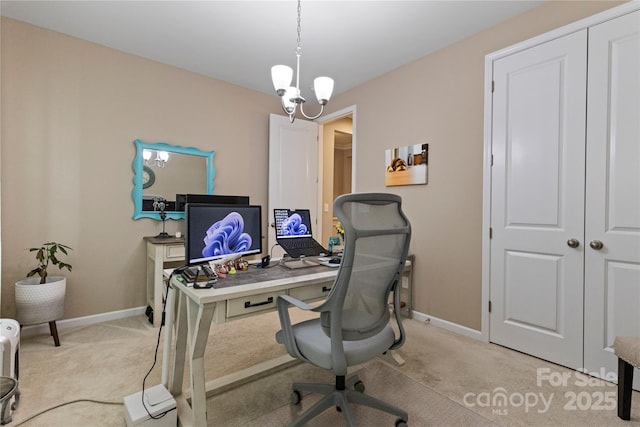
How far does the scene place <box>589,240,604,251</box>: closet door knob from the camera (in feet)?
6.31

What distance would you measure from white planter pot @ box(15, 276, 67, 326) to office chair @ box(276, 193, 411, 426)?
2.13 metres

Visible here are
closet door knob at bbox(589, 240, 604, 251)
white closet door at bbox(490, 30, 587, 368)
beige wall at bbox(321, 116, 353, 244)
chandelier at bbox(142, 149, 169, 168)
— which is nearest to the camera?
closet door knob at bbox(589, 240, 604, 251)

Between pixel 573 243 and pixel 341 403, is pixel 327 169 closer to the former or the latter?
pixel 573 243

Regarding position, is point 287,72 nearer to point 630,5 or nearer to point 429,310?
point 630,5

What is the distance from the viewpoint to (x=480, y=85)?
2527mm

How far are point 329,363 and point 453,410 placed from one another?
3.04ft

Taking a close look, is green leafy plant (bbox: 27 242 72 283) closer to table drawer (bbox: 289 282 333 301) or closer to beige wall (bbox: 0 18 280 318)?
beige wall (bbox: 0 18 280 318)

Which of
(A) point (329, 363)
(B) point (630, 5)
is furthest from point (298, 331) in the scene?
(B) point (630, 5)

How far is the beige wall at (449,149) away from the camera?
2.53m

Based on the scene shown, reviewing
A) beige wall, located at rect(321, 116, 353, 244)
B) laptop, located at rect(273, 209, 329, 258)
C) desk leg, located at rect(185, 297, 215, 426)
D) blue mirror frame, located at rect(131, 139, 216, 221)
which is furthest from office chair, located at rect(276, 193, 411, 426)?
beige wall, located at rect(321, 116, 353, 244)

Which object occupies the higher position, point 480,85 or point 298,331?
point 480,85

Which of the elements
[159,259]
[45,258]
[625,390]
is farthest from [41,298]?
[625,390]

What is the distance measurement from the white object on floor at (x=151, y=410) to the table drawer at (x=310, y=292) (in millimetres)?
792

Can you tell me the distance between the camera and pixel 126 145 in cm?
296
